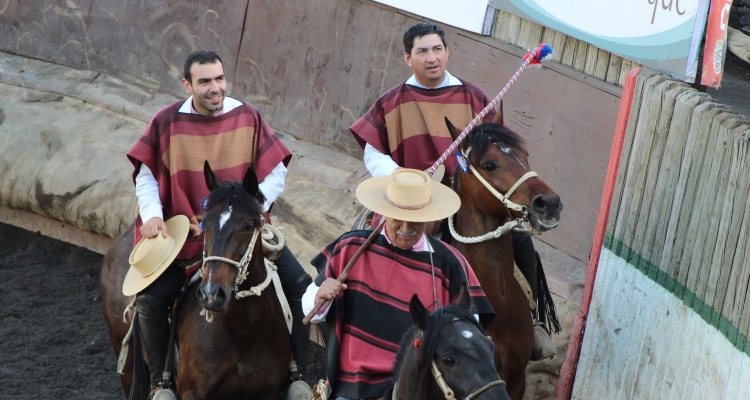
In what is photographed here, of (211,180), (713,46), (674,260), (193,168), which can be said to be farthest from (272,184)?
(713,46)

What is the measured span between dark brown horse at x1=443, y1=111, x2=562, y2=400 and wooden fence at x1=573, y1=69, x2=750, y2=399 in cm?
79

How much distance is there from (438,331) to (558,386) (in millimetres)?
3750

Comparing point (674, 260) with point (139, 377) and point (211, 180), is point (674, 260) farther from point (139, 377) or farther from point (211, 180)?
point (139, 377)

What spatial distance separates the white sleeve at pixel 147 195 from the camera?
6219 millimetres

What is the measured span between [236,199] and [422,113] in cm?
170

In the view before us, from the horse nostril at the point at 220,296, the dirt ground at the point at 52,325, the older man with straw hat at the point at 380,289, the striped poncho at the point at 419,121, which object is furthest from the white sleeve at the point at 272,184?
the dirt ground at the point at 52,325

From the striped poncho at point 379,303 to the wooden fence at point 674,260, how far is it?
1.43m

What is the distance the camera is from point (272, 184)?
6.32 metres

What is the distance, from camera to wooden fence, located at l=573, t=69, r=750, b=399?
5.20 meters

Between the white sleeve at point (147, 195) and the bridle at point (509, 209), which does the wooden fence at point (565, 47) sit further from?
the white sleeve at point (147, 195)

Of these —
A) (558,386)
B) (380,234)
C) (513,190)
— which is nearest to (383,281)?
(380,234)

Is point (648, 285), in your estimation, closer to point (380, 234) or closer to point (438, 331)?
point (380, 234)

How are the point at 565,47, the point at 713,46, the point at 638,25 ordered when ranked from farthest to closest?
the point at 565,47 → the point at 638,25 → the point at 713,46

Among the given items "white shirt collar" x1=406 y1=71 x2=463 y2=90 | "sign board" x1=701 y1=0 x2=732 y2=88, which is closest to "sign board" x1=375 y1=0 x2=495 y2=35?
"sign board" x1=701 y1=0 x2=732 y2=88
